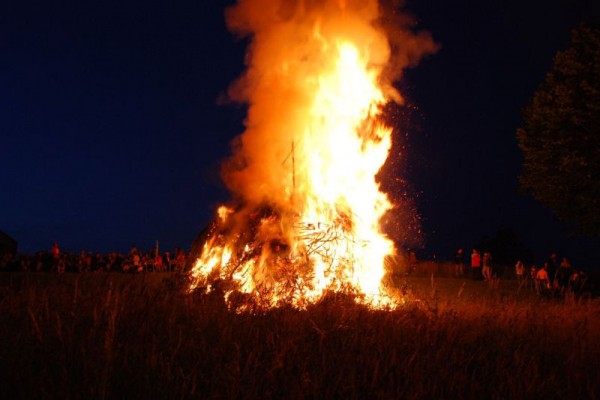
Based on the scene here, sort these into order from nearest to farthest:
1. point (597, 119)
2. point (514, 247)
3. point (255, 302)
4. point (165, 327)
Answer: point (165, 327) < point (255, 302) < point (597, 119) < point (514, 247)

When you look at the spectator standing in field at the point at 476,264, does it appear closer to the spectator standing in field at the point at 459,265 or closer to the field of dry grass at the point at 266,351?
the spectator standing in field at the point at 459,265

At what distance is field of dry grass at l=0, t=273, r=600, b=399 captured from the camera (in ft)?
11.8

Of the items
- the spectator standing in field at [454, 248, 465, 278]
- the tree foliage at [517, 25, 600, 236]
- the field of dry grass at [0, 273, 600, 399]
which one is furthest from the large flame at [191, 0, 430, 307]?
the spectator standing in field at [454, 248, 465, 278]

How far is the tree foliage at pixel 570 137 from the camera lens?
16938 mm

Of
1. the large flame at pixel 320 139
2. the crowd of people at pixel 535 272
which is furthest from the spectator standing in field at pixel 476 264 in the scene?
the large flame at pixel 320 139

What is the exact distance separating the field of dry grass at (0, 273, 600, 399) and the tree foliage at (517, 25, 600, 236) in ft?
41.8

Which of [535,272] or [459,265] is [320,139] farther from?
[459,265]

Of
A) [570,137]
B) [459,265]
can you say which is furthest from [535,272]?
[459,265]

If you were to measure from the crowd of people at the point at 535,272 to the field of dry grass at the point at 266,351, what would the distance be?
690cm

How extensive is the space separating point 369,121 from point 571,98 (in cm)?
1084

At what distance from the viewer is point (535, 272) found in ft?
46.0

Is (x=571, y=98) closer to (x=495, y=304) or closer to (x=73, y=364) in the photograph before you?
(x=495, y=304)

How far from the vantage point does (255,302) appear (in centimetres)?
605

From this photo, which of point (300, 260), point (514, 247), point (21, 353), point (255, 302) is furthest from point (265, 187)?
point (514, 247)
